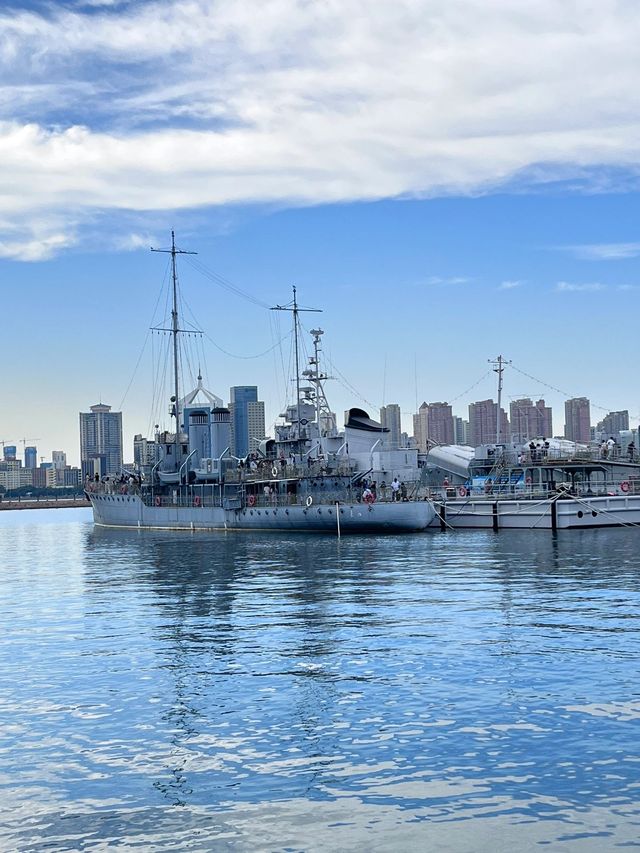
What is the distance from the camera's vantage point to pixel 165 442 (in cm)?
10288

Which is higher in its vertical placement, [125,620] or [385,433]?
[385,433]

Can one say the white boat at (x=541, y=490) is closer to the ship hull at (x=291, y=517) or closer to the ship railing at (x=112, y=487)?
the ship hull at (x=291, y=517)

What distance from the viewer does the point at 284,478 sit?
83.8 meters

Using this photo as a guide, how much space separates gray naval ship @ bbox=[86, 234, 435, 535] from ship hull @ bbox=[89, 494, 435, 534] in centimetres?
8

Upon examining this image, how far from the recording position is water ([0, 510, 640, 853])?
1414 cm

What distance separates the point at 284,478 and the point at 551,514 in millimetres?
22501

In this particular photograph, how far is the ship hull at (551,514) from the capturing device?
7306cm

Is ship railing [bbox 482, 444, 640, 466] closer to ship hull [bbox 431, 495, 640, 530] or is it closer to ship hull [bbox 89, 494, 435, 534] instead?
ship hull [bbox 431, 495, 640, 530]

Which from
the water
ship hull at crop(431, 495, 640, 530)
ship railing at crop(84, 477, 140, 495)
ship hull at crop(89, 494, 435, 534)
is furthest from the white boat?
the water

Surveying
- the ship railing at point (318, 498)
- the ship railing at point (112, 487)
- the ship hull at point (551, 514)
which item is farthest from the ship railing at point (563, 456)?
the ship railing at point (112, 487)

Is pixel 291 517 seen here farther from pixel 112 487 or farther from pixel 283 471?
pixel 112 487

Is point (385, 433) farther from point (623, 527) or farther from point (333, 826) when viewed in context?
point (333, 826)

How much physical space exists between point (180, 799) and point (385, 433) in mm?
72637

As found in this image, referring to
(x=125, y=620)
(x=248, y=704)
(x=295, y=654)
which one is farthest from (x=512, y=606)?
(x=248, y=704)
